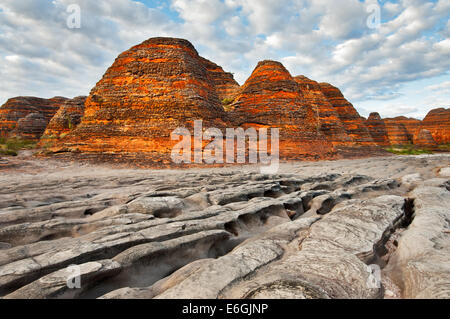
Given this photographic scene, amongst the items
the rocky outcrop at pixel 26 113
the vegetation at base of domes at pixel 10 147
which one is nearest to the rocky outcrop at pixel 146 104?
the vegetation at base of domes at pixel 10 147

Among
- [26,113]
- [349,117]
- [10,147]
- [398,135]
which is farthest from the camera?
[398,135]

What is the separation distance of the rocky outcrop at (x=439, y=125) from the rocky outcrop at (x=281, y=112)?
162ft

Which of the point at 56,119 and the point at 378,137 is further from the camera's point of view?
the point at 378,137

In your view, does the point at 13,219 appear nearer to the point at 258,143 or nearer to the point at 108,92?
the point at 108,92

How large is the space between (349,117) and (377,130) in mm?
16130

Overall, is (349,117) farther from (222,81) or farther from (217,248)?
(217,248)

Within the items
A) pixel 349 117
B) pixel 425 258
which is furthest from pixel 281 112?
pixel 349 117

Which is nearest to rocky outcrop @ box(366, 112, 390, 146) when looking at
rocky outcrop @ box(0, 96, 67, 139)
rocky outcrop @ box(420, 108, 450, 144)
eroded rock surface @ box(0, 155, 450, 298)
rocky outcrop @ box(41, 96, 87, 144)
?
rocky outcrop @ box(420, 108, 450, 144)

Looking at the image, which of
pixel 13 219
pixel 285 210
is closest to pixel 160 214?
pixel 13 219

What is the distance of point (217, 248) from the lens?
305 centimetres

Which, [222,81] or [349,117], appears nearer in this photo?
[222,81]

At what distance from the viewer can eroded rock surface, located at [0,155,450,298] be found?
72.4 inches
